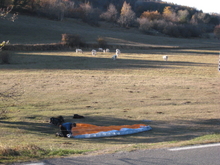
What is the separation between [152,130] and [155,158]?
5699 mm

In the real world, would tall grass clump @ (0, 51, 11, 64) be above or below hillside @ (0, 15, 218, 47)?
below

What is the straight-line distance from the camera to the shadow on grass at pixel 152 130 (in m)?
10.9

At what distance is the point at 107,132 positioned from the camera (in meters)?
11.5

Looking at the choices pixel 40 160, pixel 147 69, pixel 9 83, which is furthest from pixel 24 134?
pixel 147 69

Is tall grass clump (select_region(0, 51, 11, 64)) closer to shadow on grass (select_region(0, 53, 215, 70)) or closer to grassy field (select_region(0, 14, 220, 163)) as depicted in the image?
shadow on grass (select_region(0, 53, 215, 70))

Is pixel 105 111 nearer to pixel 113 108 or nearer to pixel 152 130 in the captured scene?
pixel 113 108

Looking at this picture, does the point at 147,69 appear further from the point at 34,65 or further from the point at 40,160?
the point at 40,160

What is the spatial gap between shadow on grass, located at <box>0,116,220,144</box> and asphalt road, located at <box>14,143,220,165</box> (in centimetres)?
346

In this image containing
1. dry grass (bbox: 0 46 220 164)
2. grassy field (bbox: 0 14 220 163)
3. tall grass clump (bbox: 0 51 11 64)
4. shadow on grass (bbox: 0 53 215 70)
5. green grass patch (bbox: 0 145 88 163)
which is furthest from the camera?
tall grass clump (bbox: 0 51 11 64)

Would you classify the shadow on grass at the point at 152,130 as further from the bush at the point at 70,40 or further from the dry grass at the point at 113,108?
the bush at the point at 70,40

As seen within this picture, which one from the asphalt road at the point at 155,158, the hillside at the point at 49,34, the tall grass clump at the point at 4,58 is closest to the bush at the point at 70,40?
the hillside at the point at 49,34

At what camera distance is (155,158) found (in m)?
6.55

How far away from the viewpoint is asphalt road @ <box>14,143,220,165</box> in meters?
6.31

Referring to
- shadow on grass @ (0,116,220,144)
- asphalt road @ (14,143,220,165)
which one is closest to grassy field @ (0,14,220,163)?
shadow on grass @ (0,116,220,144)
